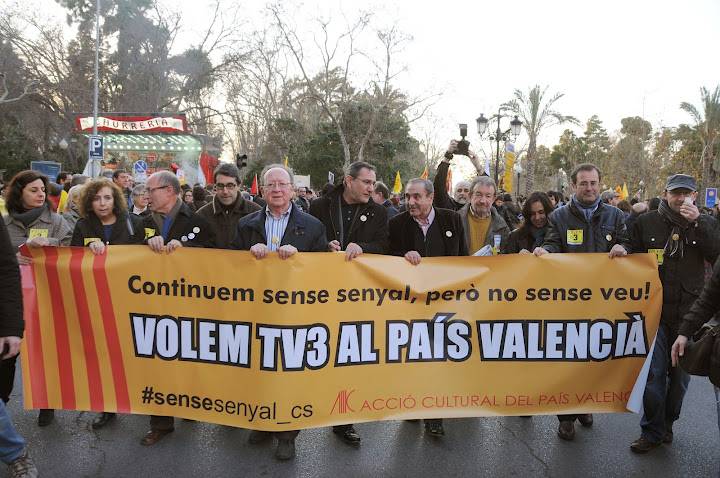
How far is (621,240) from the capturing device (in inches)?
176

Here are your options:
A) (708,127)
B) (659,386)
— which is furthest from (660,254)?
(708,127)

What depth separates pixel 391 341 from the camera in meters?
3.92

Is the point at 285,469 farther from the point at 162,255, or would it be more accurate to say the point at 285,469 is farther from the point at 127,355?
the point at 162,255

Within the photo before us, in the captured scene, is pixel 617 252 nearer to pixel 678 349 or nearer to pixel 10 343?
pixel 678 349

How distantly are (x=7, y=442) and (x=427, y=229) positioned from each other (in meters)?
3.16

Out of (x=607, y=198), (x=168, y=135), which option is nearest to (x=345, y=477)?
(x=607, y=198)

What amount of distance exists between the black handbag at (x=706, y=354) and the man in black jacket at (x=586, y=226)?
1.30 m

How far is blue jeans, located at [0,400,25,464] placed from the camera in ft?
11.0

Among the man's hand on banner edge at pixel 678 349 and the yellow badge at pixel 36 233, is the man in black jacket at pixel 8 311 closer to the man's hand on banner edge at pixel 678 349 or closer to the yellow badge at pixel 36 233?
the yellow badge at pixel 36 233

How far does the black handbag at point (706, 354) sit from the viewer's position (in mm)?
3048

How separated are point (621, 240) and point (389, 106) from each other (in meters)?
33.1

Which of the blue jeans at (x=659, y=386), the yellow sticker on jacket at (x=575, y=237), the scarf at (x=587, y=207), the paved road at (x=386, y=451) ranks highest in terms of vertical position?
the scarf at (x=587, y=207)

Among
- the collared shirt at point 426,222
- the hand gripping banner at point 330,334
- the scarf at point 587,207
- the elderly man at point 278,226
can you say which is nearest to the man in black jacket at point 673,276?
the hand gripping banner at point 330,334

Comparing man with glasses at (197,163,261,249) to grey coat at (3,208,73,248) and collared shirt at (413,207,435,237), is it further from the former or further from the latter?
collared shirt at (413,207,435,237)
